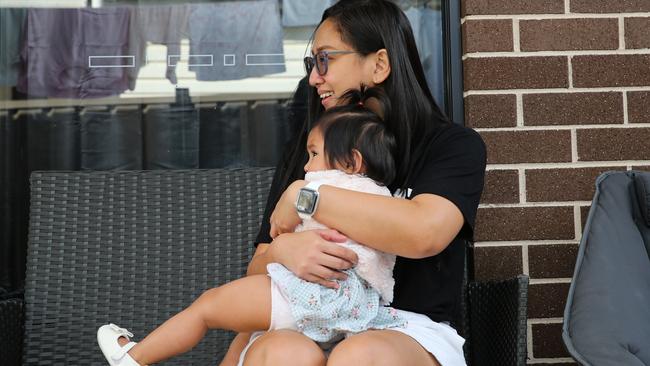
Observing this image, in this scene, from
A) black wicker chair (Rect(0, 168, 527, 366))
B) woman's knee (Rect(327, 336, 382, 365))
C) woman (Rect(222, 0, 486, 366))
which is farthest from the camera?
black wicker chair (Rect(0, 168, 527, 366))

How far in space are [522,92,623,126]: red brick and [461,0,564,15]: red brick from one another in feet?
0.96

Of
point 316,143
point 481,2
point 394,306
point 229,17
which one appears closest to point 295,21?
point 229,17

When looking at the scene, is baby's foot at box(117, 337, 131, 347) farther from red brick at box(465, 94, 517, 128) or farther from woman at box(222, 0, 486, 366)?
red brick at box(465, 94, 517, 128)

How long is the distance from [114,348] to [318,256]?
54 centimetres

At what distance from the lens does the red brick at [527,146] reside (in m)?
3.13

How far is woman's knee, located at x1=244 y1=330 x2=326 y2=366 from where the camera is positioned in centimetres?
190

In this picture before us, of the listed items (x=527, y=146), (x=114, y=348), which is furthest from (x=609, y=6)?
(x=114, y=348)

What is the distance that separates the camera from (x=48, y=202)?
2.85m

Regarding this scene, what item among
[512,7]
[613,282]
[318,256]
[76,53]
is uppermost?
[512,7]

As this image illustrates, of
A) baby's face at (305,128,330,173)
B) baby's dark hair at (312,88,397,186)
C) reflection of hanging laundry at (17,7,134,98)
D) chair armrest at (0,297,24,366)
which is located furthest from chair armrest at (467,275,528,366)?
reflection of hanging laundry at (17,7,134,98)

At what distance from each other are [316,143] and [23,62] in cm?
155

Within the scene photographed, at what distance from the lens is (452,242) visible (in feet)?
7.59

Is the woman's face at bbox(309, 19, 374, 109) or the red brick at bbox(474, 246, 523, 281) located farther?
the red brick at bbox(474, 246, 523, 281)

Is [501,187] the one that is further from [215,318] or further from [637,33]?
[215,318]
